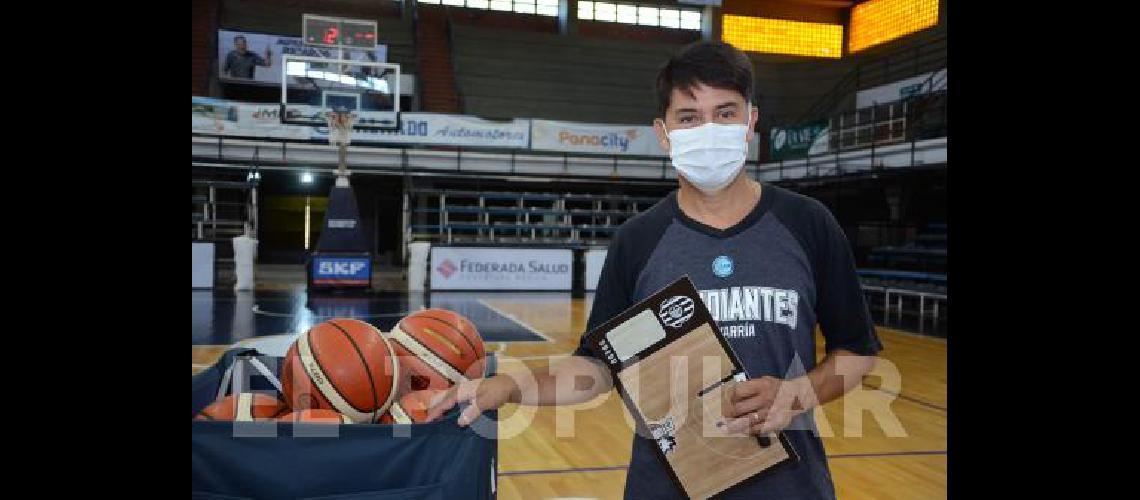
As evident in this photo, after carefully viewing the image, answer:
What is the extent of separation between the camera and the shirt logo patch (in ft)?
4.69

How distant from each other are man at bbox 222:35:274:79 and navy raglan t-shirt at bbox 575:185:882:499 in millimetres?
18849

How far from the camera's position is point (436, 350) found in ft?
7.32

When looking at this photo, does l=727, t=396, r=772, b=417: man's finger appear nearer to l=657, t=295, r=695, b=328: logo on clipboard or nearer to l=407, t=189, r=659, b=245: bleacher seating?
l=657, t=295, r=695, b=328: logo on clipboard

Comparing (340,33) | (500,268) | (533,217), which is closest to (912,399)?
(500,268)

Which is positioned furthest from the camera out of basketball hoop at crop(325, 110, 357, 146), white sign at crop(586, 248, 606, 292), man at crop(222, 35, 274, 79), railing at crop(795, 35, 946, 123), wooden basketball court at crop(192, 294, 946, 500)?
man at crop(222, 35, 274, 79)

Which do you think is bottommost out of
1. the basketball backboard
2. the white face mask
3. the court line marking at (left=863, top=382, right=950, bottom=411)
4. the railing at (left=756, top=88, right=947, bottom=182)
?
the court line marking at (left=863, top=382, right=950, bottom=411)

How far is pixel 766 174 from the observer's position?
16547 millimetres

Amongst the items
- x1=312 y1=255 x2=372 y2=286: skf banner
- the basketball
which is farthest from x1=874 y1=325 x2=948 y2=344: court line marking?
x1=312 y1=255 x2=372 y2=286: skf banner
